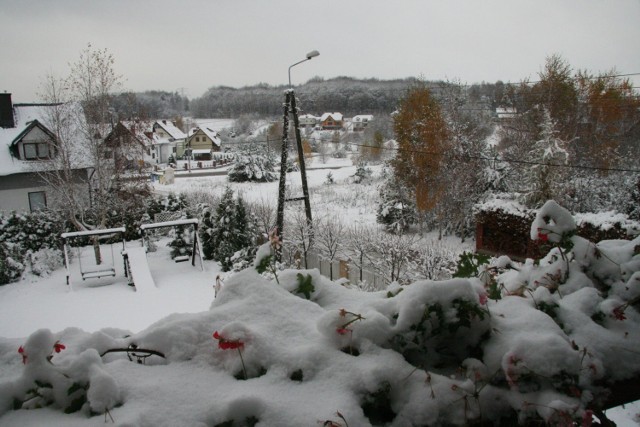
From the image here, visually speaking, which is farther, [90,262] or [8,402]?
[90,262]

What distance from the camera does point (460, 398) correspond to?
77 centimetres

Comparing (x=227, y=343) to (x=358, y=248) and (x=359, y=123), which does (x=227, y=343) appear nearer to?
(x=358, y=248)

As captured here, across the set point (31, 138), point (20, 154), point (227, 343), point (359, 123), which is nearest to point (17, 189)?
point (20, 154)

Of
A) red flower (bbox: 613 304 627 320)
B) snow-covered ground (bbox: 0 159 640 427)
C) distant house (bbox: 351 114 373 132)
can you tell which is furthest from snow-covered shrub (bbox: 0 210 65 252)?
distant house (bbox: 351 114 373 132)

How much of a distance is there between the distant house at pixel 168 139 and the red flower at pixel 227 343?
32.4 m

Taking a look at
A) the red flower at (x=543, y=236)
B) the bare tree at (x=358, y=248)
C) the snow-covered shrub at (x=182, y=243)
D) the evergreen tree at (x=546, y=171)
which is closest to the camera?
the red flower at (x=543, y=236)

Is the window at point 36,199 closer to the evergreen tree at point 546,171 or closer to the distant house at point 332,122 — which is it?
the evergreen tree at point 546,171

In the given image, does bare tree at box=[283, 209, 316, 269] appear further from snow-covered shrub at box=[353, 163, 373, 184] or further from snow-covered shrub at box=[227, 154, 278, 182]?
snow-covered shrub at box=[227, 154, 278, 182]

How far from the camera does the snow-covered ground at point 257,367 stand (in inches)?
27.6

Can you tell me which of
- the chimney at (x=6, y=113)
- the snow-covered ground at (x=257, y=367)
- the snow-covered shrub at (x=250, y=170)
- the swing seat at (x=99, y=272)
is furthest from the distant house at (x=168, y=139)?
the snow-covered ground at (x=257, y=367)

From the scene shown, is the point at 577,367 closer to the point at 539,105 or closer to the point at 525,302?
the point at 525,302

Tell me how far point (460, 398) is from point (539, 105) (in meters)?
14.1

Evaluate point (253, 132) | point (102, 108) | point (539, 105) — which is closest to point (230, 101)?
point (253, 132)

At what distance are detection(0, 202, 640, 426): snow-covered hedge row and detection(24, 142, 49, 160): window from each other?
526 inches
